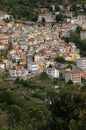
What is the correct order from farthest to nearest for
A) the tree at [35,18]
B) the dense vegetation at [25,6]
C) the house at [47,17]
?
the house at [47,17] → the dense vegetation at [25,6] → the tree at [35,18]

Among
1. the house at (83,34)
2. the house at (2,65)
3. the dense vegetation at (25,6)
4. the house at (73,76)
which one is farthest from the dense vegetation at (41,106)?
the dense vegetation at (25,6)

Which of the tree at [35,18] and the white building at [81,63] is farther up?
the tree at [35,18]

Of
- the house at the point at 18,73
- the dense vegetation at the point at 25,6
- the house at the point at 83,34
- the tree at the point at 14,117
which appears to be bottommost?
the house at the point at 83,34

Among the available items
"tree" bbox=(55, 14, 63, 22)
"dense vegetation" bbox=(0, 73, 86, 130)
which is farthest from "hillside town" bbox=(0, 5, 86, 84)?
"dense vegetation" bbox=(0, 73, 86, 130)

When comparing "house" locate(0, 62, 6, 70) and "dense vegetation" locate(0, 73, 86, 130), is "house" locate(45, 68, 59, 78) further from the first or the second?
"house" locate(0, 62, 6, 70)

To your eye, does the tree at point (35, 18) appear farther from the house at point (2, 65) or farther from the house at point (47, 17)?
the house at point (2, 65)

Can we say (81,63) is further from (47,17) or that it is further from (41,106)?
(41,106)

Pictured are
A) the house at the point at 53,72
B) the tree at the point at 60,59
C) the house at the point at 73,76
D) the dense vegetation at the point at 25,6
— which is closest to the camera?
the house at the point at 73,76
